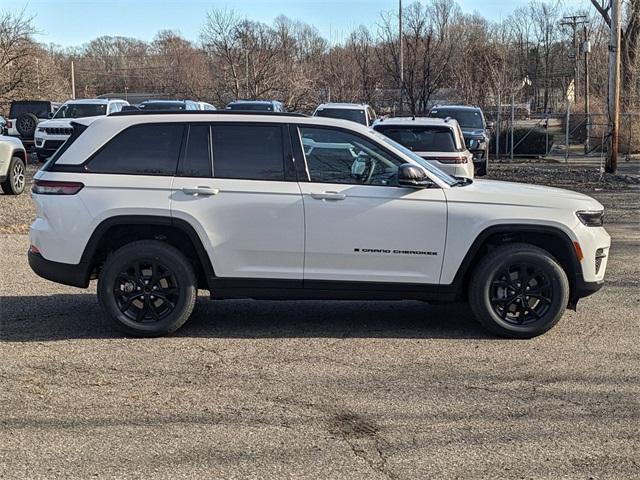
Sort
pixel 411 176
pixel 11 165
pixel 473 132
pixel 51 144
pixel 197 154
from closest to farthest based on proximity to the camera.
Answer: pixel 411 176, pixel 197 154, pixel 11 165, pixel 473 132, pixel 51 144

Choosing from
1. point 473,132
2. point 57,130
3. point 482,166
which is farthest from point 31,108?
point 482,166

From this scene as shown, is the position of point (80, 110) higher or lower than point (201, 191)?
higher

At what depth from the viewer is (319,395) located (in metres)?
4.78

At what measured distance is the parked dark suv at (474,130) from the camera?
731 inches

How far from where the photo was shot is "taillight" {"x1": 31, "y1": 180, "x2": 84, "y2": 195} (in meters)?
5.89

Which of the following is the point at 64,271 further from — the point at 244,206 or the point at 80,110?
the point at 80,110

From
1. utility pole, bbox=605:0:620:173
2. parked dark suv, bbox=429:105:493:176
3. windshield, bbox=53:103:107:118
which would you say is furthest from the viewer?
windshield, bbox=53:103:107:118

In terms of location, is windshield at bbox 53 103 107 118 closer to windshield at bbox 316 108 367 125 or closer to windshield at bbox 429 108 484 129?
windshield at bbox 316 108 367 125

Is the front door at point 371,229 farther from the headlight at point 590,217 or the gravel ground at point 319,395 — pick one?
the headlight at point 590,217

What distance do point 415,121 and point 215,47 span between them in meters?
30.8

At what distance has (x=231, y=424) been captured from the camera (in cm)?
430

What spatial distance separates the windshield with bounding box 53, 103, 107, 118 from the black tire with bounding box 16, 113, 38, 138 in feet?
12.1

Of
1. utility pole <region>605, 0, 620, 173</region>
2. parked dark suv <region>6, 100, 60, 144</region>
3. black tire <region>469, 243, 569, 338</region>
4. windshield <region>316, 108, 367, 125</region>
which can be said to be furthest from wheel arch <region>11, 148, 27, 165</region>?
utility pole <region>605, 0, 620, 173</region>

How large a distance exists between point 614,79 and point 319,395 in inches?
644
